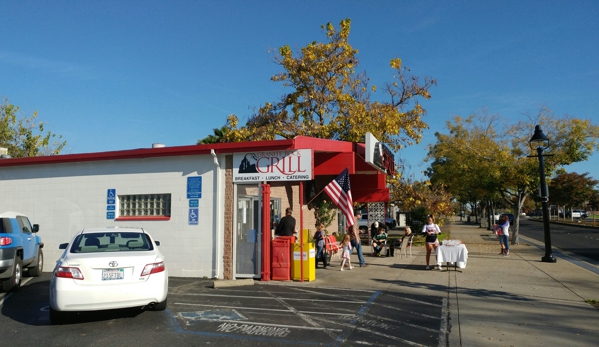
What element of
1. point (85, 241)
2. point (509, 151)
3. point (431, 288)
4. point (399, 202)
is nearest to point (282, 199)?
point (431, 288)

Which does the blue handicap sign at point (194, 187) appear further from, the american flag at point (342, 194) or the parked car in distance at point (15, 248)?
the parked car in distance at point (15, 248)

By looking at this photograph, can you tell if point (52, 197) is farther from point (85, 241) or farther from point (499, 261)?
point (499, 261)

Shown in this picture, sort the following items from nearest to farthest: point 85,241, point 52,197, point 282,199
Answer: point 85,241
point 52,197
point 282,199

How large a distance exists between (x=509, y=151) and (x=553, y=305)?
56.3 feet

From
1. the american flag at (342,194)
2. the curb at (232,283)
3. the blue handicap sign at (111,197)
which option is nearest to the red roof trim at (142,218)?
the blue handicap sign at (111,197)

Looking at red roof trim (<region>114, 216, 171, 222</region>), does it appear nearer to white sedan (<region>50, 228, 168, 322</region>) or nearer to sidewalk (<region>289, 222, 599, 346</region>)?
sidewalk (<region>289, 222, 599, 346</region>)

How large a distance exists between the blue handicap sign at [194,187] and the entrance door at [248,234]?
1.11 m

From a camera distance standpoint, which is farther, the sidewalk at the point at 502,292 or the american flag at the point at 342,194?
the american flag at the point at 342,194

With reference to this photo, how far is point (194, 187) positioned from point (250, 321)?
19.5 feet

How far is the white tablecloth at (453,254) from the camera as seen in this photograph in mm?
13609

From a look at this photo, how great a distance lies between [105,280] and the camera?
23.0ft

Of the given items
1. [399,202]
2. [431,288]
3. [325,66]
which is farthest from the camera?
[399,202]

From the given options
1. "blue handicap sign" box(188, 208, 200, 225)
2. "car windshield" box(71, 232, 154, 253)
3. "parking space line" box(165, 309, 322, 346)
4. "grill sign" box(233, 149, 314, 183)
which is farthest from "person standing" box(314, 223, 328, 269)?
"parking space line" box(165, 309, 322, 346)

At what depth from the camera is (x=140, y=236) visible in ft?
27.1
